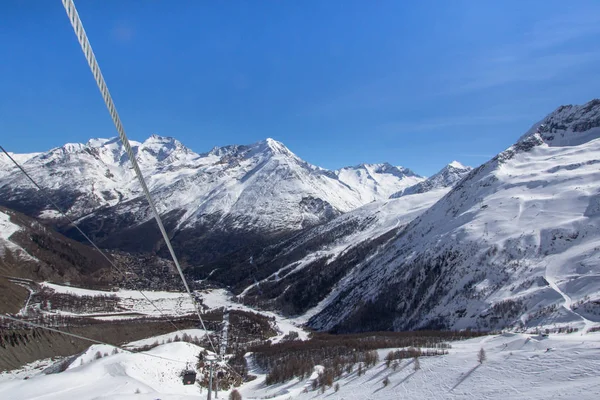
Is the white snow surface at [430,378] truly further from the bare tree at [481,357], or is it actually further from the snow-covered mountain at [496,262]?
the snow-covered mountain at [496,262]

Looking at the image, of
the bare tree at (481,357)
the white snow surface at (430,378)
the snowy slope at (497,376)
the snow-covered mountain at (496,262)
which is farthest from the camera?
the snow-covered mountain at (496,262)

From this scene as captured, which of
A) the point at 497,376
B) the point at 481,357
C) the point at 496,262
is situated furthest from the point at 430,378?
the point at 496,262

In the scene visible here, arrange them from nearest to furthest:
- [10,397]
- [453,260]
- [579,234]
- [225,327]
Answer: [10,397]
[579,234]
[453,260]
[225,327]

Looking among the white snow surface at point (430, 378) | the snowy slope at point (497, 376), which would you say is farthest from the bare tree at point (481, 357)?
the snowy slope at point (497, 376)

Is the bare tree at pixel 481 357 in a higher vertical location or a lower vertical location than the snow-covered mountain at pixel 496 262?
lower

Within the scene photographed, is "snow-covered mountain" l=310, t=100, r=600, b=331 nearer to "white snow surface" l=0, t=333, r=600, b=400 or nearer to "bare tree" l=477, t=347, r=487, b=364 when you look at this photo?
"white snow surface" l=0, t=333, r=600, b=400

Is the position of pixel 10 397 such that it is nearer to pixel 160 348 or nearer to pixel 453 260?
pixel 160 348

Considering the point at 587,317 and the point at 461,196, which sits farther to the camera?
the point at 461,196

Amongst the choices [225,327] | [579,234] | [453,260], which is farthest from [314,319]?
[579,234]
